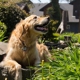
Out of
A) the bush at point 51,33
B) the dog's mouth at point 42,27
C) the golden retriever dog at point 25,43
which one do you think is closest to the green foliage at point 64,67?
the golden retriever dog at point 25,43

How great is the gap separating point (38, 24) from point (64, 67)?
6.21 feet

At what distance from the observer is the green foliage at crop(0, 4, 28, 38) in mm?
14833

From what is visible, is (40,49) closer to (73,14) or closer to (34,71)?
(34,71)

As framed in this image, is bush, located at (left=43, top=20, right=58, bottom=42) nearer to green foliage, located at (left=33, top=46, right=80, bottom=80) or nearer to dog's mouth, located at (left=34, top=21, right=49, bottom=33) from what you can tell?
dog's mouth, located at (left=34, top=21, right=49, bottom=33)

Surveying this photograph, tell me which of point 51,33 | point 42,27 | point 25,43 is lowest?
point 51,33

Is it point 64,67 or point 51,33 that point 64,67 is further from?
point 51,33

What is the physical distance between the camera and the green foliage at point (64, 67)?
4.71 m

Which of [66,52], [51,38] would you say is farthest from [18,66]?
[51,38]

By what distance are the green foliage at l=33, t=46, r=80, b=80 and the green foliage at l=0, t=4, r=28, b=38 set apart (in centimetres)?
941

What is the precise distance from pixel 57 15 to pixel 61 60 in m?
47.1

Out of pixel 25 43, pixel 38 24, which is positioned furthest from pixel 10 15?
pixel 25 43

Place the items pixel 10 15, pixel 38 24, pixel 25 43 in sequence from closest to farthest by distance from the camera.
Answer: pixel 25 43
pixel 38 24
pixel 10 15

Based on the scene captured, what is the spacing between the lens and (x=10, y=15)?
49.5 feet

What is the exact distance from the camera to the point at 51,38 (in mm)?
19328
